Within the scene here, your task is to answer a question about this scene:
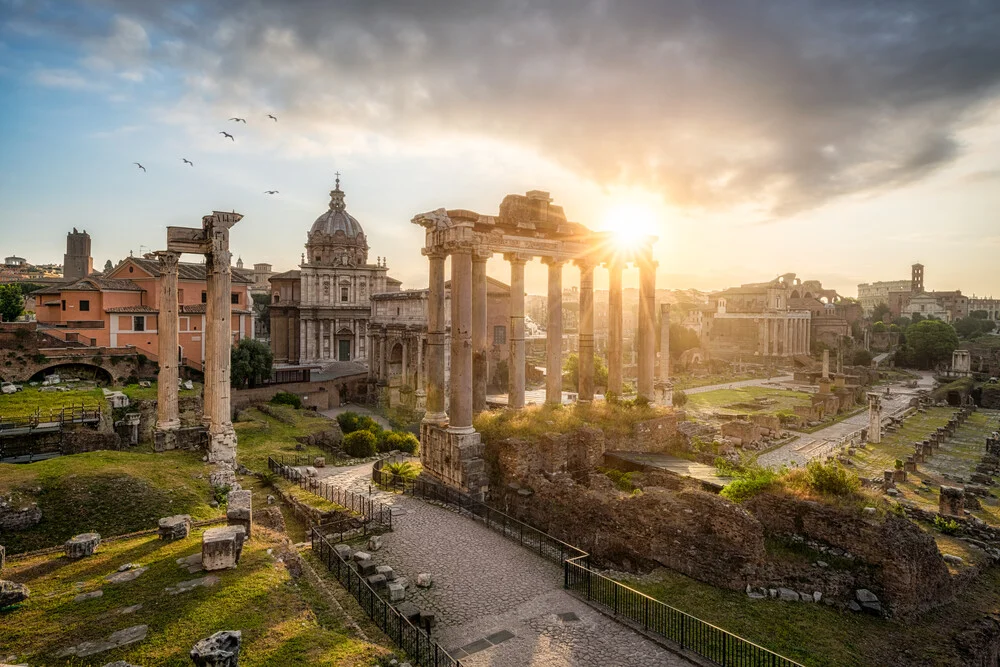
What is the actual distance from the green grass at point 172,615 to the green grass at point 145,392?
17.5 metres

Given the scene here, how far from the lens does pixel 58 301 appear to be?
35812 millimetres

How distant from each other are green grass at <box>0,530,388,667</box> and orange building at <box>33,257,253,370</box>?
93.7 feet

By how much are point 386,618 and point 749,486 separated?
28.4ft

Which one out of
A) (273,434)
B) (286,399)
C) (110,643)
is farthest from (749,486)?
(286,399)

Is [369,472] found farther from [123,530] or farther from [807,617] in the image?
[807,617]

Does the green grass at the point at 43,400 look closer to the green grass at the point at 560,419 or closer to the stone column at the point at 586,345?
the green grass at the point at 560,419

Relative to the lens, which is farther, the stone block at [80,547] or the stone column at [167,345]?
the stone column at [167,345]

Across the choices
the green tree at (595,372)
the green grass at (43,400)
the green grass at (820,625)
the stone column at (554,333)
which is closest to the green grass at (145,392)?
the green grass at (43,400)

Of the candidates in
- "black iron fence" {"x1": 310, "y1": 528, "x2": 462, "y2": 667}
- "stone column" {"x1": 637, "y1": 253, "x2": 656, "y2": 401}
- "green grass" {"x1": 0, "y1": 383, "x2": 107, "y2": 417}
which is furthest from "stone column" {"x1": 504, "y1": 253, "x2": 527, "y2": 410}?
"green grass" {"x1": 0, "y1": 383, "x2": 107, "y2": 417}

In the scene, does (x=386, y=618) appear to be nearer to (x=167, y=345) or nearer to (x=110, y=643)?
(x=110, y=643)

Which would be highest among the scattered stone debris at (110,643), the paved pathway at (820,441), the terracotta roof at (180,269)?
the terracotta roof at (180,269)

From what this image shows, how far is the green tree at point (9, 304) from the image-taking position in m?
41.0

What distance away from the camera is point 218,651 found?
242 inches

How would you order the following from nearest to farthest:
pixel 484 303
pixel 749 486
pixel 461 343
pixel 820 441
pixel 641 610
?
pixel 641 610 < pixel 749 486 < pixel 461 343 < pixel 484 303 < pixel 820 441
